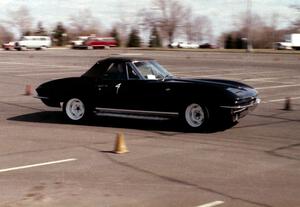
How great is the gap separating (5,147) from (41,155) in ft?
3.29

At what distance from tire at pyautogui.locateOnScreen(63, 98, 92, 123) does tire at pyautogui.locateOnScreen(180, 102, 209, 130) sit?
7.59ft

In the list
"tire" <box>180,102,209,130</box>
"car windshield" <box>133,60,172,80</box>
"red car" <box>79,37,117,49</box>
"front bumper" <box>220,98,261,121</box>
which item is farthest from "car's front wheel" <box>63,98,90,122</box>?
"red car" <box>79,37,117,49</box>

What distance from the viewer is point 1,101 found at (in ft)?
51.9

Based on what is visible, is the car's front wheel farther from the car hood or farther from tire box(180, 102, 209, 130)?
tire box(180, 102, 209, 130)

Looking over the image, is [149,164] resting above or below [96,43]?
below

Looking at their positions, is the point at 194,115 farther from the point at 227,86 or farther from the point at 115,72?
the point at 115,72

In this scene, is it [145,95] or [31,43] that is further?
[31,43]

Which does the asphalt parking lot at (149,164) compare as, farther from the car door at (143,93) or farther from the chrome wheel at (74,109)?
the car door at (143,93)

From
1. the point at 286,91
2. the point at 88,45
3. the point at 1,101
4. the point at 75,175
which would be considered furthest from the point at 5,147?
the point at 88,45

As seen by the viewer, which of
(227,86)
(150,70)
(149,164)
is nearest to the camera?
(149,164)

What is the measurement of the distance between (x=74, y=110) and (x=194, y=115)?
2.79 meters

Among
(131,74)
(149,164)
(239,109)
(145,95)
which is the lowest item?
(149,164)

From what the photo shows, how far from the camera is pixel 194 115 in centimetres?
1034

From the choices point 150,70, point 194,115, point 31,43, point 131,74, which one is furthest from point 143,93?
point 31,43
